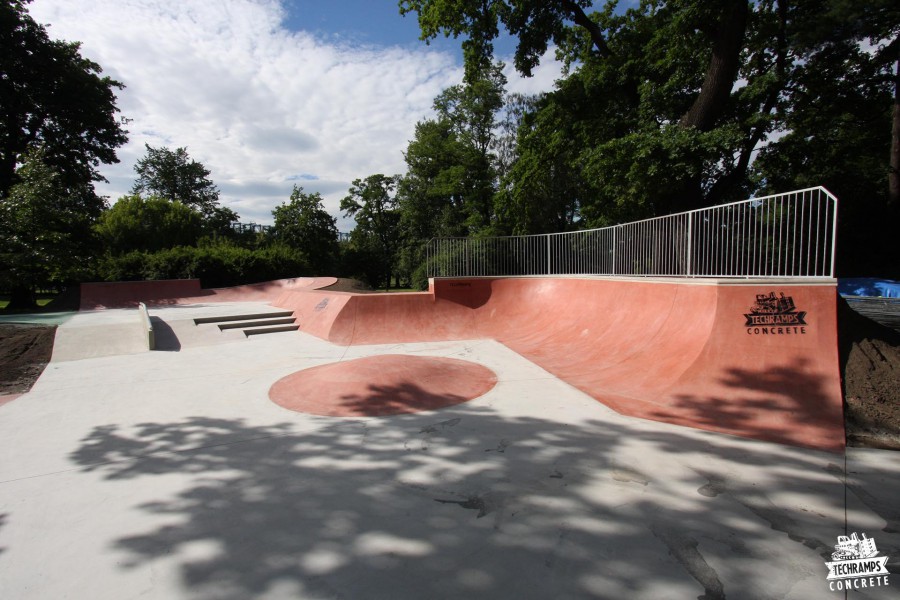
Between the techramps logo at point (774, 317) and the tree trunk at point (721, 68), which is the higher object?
the tree trunk at point (721, 68)

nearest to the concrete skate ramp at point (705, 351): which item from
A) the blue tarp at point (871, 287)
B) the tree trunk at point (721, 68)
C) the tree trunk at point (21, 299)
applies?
the tree trunk at point (721, 68)

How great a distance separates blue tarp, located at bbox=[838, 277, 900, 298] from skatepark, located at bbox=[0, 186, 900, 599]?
1373 centimetres

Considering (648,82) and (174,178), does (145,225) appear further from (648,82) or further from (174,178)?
(648,82)

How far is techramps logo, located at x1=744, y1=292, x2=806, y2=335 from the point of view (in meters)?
4.66

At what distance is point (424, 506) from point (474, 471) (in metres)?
0.63

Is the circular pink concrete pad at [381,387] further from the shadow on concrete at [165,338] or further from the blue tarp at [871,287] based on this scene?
the blue tarp at [871,287]

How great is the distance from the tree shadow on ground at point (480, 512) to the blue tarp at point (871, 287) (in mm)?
16468

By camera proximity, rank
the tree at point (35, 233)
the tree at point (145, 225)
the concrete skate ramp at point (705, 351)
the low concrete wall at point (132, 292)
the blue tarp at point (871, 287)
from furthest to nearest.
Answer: the tree at point (145, 225) → the low concrete wall at point (132, 292) → the tree at point (35, 233) → the blue tarp at point (871, 287) → the concrete skate ramp at point (705, 351)

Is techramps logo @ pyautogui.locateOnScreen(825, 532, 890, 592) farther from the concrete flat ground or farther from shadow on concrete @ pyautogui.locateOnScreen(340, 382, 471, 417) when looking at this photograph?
shadow on concrete @ pyautogui.locateOnScreen(340, 382, 471, 417)

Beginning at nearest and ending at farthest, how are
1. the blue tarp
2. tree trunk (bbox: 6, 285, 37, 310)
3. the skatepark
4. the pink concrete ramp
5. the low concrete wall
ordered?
the skatepark
the blue tarp
the low concrete wall
the pink concrete ramp
tree trunk (bbox: 6, 285, 37, 310)

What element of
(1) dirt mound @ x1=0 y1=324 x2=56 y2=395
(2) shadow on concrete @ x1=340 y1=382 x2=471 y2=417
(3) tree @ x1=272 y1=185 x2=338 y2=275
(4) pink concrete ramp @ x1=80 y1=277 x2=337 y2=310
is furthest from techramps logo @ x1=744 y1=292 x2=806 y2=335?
(3) tree @ x1=272 y1=185 x2=338 y2=275

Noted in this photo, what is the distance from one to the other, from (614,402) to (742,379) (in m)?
1.48

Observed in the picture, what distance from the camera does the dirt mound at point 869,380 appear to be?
3771 millimetres

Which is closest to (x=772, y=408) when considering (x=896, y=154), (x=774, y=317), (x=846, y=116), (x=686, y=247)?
(x=774, y=317)
